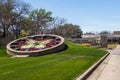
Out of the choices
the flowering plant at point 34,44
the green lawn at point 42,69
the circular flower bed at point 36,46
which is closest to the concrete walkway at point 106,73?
the green lawn at point 42,69

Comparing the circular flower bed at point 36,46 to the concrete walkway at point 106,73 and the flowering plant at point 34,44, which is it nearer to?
the flowering plant at point 34,44

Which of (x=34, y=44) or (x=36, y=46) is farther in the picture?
(x=34, y=44)

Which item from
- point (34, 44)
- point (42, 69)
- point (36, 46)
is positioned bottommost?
point (36, 46)

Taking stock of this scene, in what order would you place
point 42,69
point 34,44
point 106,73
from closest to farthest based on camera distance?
point 42,69
point 106,73
point 34,44

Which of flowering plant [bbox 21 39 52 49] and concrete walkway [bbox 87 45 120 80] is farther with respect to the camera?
flowering plant [bbox 21 39 52 49]

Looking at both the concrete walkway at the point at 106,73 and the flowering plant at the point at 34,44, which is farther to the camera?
the flowering plant at the point at 34,44

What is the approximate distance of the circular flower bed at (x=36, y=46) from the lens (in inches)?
1646

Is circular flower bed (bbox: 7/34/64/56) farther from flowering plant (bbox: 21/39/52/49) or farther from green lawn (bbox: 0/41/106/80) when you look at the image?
green lawn (bbox: 0/41/106/80)

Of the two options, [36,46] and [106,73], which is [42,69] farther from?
[36,46]

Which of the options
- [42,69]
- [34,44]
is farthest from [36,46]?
[42,69]

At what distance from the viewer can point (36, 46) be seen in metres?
45.8

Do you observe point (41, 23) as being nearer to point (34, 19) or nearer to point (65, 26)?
point (34, 19)

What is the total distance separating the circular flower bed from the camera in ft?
137

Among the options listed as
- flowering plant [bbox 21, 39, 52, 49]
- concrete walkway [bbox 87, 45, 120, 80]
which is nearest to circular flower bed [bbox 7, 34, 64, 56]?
flowering plant [bbox 21, 39, 52, 49]
